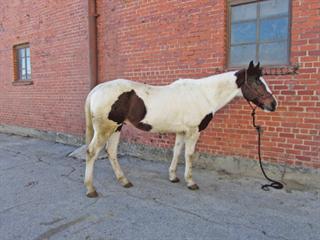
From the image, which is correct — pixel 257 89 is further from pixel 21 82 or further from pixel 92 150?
pixel 21 82

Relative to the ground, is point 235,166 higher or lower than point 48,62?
lower

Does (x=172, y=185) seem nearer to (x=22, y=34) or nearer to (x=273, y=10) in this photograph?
(x=273, y=10)

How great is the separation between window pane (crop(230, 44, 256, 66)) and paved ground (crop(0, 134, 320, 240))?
1.87 metres

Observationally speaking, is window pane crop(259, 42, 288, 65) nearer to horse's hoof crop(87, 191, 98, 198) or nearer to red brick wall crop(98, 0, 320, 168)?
red brick wall crop(98, 0, 320, 168)

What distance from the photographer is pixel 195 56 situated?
478 cm

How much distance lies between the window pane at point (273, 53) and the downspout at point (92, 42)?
379 cm

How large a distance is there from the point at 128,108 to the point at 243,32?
87.5 inches

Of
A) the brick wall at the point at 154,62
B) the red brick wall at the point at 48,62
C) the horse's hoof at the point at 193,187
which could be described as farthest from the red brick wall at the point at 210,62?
the horse's hoof at the point at 193,187

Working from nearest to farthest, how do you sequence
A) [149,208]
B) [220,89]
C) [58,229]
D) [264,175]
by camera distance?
[58,229], [149,208], [220,89], [264,175]

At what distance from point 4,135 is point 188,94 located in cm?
760

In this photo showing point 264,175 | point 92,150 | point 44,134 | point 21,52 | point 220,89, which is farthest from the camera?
point 21,52

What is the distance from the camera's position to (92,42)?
20.8ft

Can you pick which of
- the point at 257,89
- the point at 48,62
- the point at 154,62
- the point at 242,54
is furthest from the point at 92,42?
the point at 257,89

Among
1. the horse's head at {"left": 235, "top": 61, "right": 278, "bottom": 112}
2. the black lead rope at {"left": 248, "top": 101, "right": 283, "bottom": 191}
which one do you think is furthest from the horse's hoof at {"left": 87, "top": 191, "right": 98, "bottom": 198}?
the horse's head at {"left": 235, "top": 61, "right": 278, "bottom": 112}
